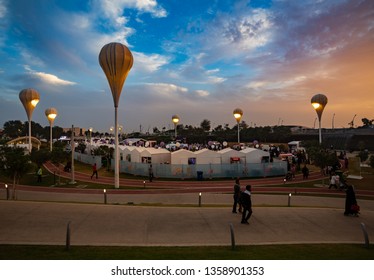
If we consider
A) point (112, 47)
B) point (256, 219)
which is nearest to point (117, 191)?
point (112, 47)

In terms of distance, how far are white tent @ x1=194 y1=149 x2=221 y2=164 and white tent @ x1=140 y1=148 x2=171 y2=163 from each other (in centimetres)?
497

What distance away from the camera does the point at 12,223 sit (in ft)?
36.7

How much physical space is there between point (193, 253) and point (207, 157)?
83.5ft

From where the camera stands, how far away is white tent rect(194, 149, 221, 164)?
33.4 metres

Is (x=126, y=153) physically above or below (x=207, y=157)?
above

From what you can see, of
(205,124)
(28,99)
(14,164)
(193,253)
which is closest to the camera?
(193,253)

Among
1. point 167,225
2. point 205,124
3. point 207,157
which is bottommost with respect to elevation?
point 167,225

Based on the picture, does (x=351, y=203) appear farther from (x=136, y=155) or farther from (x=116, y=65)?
(x=136, y=155)

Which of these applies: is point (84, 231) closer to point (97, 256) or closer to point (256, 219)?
point (97, 256)

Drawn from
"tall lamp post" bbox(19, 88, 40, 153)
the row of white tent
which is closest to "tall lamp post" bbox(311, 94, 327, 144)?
the row of white tent

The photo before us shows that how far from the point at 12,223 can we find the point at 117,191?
44.1ft

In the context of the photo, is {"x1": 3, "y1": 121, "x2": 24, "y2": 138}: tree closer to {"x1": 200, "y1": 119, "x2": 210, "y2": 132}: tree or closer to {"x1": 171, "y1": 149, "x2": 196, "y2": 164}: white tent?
{"x1": 200, "y1": 119, "x2": 210, "y2": 132}: tree

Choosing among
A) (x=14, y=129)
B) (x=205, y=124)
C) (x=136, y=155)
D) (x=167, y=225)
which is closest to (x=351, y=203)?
(x=167, y=225)

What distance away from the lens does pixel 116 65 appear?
1071 inches
